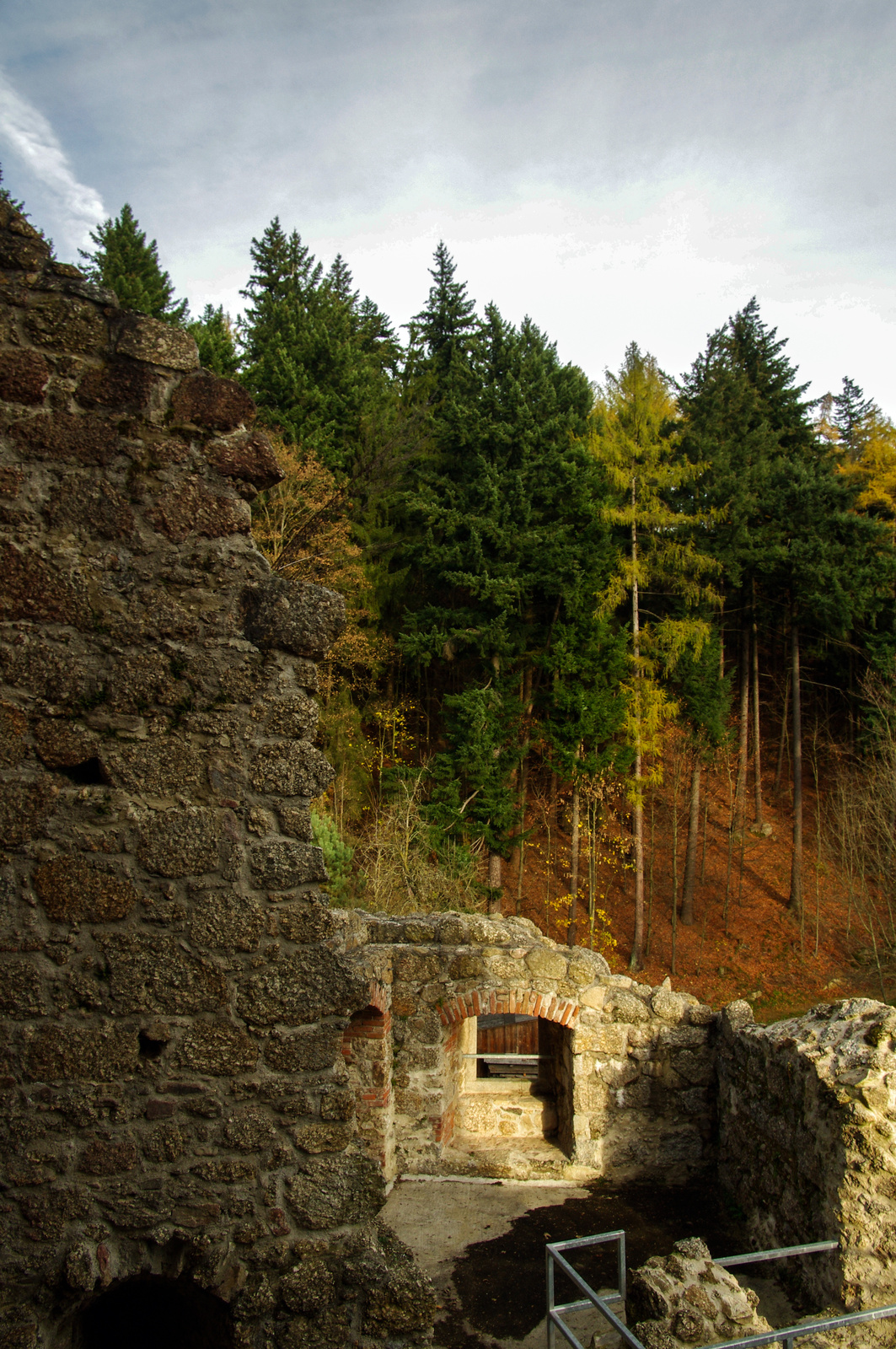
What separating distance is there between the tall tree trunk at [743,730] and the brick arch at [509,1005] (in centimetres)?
1413

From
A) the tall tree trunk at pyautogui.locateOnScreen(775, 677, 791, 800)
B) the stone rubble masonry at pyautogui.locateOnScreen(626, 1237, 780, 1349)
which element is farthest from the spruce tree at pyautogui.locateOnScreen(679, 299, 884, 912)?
the stone rubble masonry at pyautogui.locateOnScreen(626, 1237, 780, 1349)

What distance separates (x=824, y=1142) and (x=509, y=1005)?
3.26 m

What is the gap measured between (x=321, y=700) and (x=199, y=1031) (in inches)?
594

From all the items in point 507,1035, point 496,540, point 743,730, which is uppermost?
point 496,540

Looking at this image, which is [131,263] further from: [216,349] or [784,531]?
[784,531]

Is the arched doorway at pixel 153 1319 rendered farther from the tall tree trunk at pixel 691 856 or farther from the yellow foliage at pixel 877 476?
the yellow foliage at pixel 877 476

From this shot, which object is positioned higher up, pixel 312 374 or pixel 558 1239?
pixel 312 374

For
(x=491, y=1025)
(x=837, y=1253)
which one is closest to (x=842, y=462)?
(x=491, y=1025)

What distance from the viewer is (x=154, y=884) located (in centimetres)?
274

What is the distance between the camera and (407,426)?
20.2 m

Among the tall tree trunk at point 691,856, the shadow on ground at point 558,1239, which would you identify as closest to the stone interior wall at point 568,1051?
the shadow on ground at point 558,1239

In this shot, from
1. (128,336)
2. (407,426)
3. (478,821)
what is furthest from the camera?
(407,426)

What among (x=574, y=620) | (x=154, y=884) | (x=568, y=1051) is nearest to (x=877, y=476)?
(x=574, y=620)

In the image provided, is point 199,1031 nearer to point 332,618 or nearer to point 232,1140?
point 232,1140
